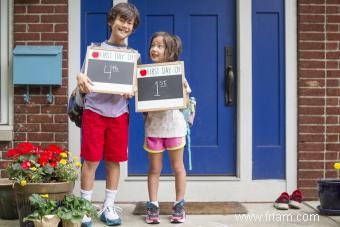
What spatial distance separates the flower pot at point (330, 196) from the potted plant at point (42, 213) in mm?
2294

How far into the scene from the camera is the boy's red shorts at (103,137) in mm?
4543

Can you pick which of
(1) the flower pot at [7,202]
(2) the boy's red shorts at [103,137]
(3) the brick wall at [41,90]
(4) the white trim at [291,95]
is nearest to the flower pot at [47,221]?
(2) the boy's red shorts at [103,137]

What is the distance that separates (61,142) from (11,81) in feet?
2.47

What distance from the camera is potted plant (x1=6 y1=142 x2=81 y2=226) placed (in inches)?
173

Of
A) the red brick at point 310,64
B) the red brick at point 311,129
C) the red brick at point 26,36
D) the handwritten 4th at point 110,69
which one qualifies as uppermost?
the red brick at point 26,36

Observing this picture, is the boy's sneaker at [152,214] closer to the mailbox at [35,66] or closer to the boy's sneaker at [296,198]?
the boy's sneaker at [296,198]

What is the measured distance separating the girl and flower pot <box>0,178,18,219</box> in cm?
113

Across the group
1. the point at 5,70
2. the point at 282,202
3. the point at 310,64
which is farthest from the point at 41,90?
the point at 310,64

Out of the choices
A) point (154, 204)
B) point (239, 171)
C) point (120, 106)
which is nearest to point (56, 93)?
point (120, 106)

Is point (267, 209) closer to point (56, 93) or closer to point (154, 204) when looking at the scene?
point (154, 204)

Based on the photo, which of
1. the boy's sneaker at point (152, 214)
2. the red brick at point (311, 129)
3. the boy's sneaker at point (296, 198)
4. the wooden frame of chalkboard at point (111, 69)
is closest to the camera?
the wooden frame of chalkboard at point (111, 69)

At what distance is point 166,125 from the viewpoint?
4.74 metres

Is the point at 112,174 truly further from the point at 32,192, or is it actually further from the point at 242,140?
the point at 242,140

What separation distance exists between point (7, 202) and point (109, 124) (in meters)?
1.13
